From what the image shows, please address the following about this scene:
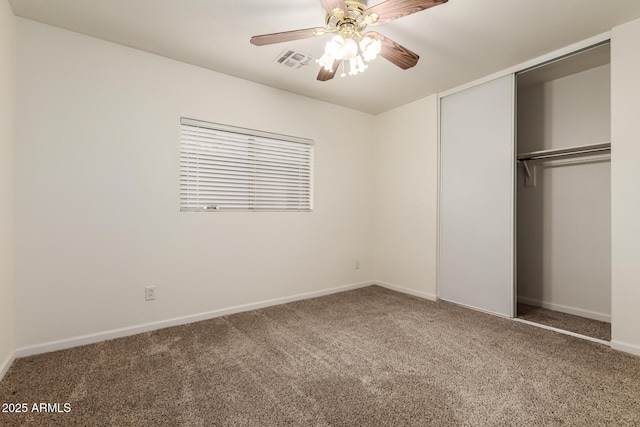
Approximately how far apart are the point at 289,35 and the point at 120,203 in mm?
1969

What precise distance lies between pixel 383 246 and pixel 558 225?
206 centimetres

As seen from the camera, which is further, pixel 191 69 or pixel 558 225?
pixel 558 225

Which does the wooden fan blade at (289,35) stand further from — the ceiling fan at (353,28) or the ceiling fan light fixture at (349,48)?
the ceiling fan light fixture at (349,48)

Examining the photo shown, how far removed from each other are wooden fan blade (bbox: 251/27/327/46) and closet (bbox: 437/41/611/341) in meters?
2.24

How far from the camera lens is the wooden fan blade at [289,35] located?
1.99 meters

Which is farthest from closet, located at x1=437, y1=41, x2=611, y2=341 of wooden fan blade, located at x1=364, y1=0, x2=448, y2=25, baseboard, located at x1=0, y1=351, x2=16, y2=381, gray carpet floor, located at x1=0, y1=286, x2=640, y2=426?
baseboard, located at x1=0, y1=351, x2=16, y2=381

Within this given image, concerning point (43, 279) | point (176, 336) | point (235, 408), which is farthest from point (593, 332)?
point (43, 279)

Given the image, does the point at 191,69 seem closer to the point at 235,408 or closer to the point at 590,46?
the point at 235,408

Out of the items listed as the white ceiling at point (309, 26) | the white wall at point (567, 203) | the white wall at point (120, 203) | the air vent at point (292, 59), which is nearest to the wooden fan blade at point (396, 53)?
the white ceiling at point (309, 26)

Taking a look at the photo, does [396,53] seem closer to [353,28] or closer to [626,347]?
[353,28]

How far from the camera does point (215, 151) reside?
321 centimetres

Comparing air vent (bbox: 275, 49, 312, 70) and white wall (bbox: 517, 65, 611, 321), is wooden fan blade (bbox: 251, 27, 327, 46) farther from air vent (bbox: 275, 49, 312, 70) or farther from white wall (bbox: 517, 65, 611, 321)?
white wall (bbox: 517, 65, 611, 321)

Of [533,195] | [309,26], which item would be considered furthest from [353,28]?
[533,195]

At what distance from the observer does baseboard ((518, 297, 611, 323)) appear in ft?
10.2
